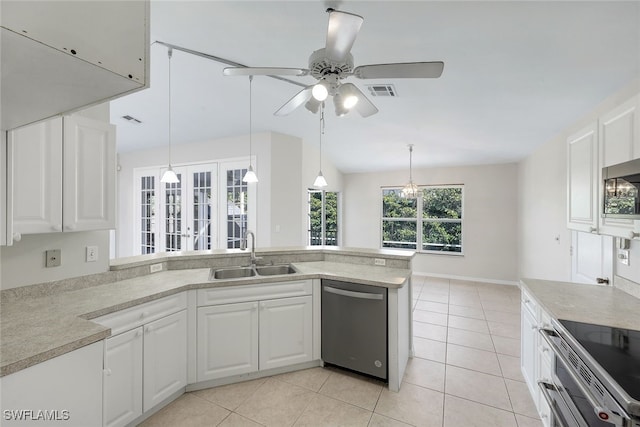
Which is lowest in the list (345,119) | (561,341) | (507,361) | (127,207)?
(507,361)

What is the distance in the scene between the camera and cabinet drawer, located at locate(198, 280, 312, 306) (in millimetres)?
2195

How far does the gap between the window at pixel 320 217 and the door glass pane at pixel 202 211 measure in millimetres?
2034

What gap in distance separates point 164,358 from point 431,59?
317cm

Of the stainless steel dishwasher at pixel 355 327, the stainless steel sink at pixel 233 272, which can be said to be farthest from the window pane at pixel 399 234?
the stainless steel sink at pixel 233 272

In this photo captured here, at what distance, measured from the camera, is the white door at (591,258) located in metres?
2.36

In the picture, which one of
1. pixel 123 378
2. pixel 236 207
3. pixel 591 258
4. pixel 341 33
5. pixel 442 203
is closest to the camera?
pixel 341 33

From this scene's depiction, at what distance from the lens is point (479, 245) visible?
575 cm

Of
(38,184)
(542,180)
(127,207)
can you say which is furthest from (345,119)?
(127,207)

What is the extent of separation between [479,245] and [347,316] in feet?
15.1

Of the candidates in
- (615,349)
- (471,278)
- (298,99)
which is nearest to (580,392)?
(615,349)

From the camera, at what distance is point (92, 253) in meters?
2.10

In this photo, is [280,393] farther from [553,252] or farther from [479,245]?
[479,245]

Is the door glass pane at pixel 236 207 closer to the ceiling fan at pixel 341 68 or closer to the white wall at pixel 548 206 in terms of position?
the ceiling fan at pixel 341 68

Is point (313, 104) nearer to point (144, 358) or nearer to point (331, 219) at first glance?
point (144, 358)
